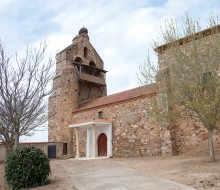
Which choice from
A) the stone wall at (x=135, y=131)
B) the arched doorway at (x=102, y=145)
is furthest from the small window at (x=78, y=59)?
the arched doorway at (x=102, y=145)

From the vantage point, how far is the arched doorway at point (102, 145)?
21422 millimetres

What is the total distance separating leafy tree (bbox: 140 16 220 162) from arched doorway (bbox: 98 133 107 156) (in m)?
10.1

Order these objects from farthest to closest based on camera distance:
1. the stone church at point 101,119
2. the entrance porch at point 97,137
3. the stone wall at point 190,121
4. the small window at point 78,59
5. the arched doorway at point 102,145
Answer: the small window at point 78,59, the arched doorway at point 102,145, the entrance porch at point 97,137, the stone church at point 101,119, the stone wall at point 190,121

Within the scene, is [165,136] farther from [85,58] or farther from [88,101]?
[85,58]

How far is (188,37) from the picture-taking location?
468 inches

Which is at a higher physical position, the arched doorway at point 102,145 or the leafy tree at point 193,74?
the leafy tree at point 193,74

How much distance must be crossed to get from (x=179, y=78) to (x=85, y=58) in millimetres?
17592

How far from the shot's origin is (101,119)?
20.9 meters

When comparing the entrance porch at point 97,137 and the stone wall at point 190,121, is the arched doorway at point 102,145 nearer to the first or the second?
the entrance porch at point 97,137

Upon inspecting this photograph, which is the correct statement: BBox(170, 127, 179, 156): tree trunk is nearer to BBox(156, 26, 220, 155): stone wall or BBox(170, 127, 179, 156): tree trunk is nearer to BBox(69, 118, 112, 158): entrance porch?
BBox(156, 26, 220, 155): stone wall

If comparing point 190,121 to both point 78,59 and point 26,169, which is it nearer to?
point 26,169

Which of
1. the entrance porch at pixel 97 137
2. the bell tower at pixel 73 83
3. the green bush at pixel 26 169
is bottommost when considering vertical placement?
the green bush at pixel 26 169

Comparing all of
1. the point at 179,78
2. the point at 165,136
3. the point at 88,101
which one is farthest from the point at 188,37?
the point at 88,101

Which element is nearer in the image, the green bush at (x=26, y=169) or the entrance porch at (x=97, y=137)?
the green bush at (x=26, y=169)
